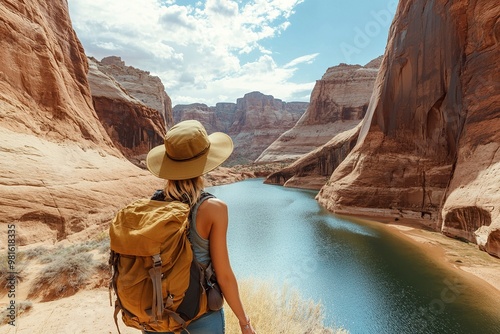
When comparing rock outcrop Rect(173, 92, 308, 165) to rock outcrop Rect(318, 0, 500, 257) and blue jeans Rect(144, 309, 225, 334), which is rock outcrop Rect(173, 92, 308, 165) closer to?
rock outcrop Rect(318, 0, 500, 257)

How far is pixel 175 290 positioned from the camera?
1442 millimetres

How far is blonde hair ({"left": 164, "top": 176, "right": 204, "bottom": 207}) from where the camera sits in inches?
66.6

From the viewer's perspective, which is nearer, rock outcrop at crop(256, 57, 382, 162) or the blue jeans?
the blue jeans

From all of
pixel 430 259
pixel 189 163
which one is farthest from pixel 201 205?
pixel 430 259

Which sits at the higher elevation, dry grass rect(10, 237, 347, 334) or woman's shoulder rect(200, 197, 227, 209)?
woman's shoulder rect(200, 197, 227, 209)

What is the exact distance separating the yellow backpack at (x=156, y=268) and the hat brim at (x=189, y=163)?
241mm

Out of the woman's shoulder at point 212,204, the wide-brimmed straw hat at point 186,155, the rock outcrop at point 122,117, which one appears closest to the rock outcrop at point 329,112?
the rock outcrop at point 122,117

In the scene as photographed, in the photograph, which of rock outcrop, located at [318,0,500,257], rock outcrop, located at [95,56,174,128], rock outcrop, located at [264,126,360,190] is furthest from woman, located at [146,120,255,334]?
rock outcrop, located at [95,56,174,128]

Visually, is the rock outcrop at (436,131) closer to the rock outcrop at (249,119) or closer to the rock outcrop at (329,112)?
the rock outcrop at (329,112)

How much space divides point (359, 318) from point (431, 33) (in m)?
16.8

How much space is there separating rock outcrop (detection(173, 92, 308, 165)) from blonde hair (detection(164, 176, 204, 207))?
Result: 85.4m

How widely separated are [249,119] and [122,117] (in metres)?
87.8

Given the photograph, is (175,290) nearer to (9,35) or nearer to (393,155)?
(9,35)

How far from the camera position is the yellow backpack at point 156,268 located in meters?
1.38
